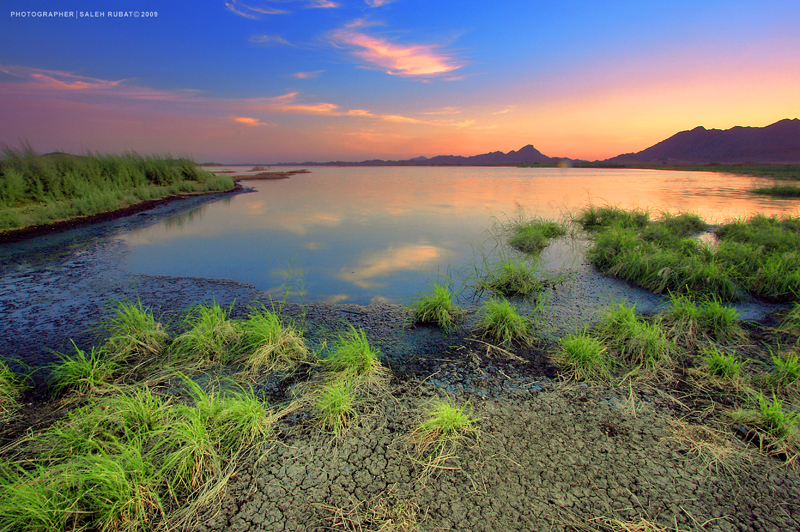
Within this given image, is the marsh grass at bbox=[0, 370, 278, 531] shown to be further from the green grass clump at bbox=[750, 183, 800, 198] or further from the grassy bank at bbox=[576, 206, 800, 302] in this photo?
the green grass clump at bbox=[750, 183, 800, 198]

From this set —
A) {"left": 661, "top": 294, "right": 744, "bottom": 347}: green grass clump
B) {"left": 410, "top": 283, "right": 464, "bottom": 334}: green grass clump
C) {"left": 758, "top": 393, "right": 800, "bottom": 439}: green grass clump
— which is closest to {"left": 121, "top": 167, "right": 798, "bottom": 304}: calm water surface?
{"left": 410, "top": 283, "right": 464, "bottom": 334}: green grass clump

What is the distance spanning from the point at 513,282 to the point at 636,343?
6.70ft

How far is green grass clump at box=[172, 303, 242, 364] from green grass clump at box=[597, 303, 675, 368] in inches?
146

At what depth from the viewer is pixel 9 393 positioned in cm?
260

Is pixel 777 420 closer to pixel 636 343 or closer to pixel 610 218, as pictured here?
pixel 636 343

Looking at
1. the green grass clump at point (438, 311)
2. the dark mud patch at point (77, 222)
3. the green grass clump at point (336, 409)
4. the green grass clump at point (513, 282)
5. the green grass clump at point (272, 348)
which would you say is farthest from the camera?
the dark mud patch at point (77, 222)

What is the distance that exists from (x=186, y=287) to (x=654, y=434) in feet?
18.7

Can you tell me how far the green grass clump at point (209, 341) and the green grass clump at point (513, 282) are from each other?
3.52 meters

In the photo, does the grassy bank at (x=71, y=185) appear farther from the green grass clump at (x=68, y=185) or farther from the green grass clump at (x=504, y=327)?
the green grass clump at (x=504, y=327)

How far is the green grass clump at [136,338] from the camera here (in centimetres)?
321

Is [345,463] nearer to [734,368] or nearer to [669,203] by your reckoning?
[734,368]

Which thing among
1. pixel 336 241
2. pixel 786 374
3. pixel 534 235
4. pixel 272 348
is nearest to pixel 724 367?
pixel 786 374

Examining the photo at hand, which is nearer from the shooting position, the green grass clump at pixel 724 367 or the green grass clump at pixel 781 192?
the green grass clump at pixel 724 367

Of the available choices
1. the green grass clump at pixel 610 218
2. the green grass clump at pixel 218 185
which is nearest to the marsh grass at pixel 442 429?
the green grass clump at pixel 610 218
